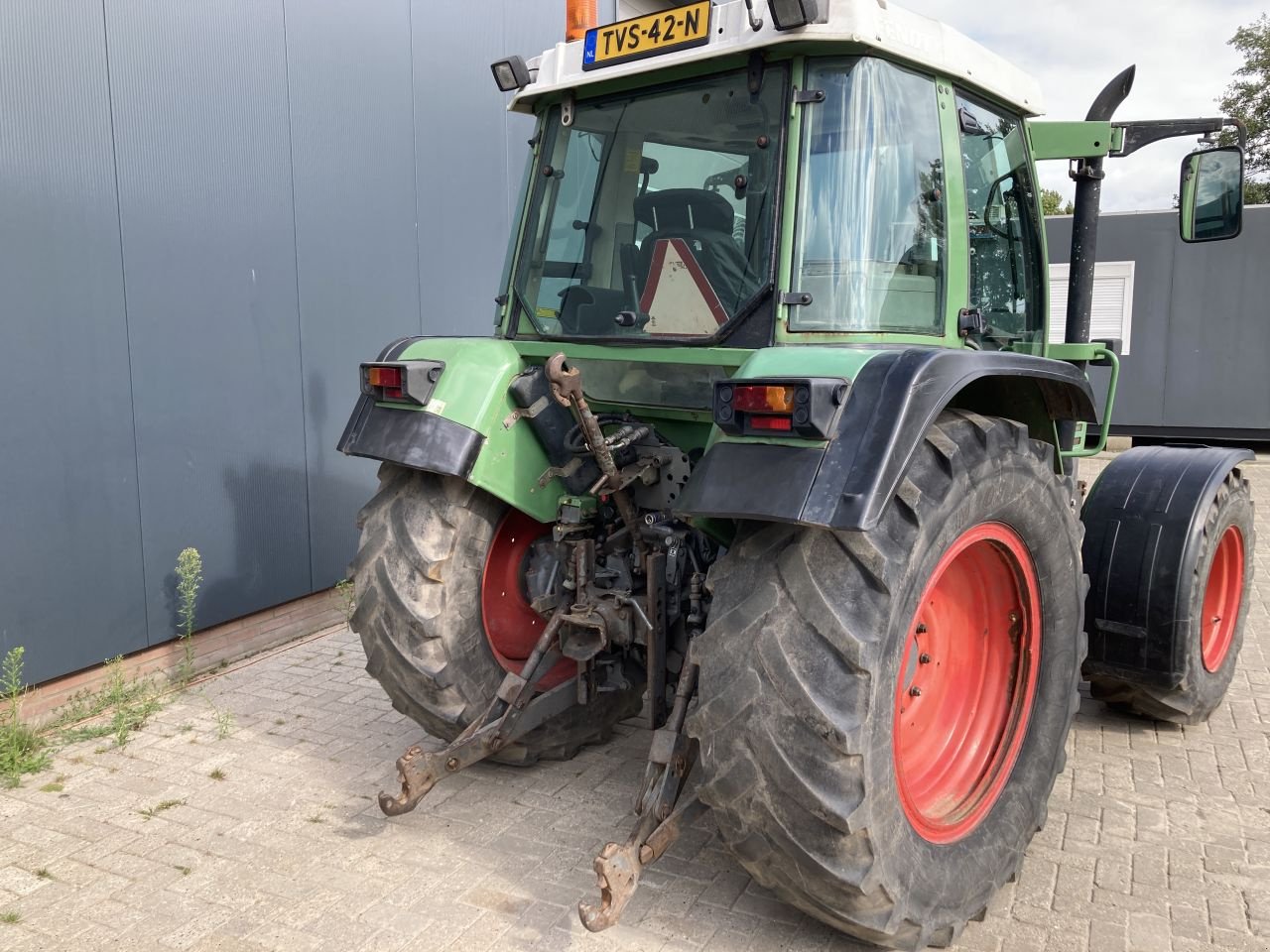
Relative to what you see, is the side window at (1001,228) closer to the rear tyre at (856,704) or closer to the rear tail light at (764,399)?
the rear tyre at (856,704)

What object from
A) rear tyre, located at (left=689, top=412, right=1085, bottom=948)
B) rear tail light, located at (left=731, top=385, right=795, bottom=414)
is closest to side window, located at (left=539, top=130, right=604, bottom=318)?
rear tail light, located at (left=731, top=385, right=795, bottom=414)

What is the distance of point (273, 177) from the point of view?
5074 millimetres

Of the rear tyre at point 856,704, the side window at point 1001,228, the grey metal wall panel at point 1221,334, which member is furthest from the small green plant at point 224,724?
the grey metal wall panel at point 1221,334

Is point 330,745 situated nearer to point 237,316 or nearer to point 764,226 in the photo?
point 237,316

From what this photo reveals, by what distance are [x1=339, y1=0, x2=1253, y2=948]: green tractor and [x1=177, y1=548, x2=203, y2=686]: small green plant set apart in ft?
5.63

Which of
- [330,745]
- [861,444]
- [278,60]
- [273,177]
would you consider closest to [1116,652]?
[861,444]

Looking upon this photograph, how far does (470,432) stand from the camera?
3.12 metres

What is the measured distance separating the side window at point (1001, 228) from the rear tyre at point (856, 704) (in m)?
0.81

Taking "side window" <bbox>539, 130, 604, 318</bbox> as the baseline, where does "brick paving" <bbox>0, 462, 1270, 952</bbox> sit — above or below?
below

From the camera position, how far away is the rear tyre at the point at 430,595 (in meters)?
3.18

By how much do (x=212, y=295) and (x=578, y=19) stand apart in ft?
7.62

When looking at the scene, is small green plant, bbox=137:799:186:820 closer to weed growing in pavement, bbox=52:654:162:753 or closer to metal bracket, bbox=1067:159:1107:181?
weed growing in pavement, bbox=52:654:162:753

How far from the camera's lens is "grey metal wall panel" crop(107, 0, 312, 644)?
4449 millimetres

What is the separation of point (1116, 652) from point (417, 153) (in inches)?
182
